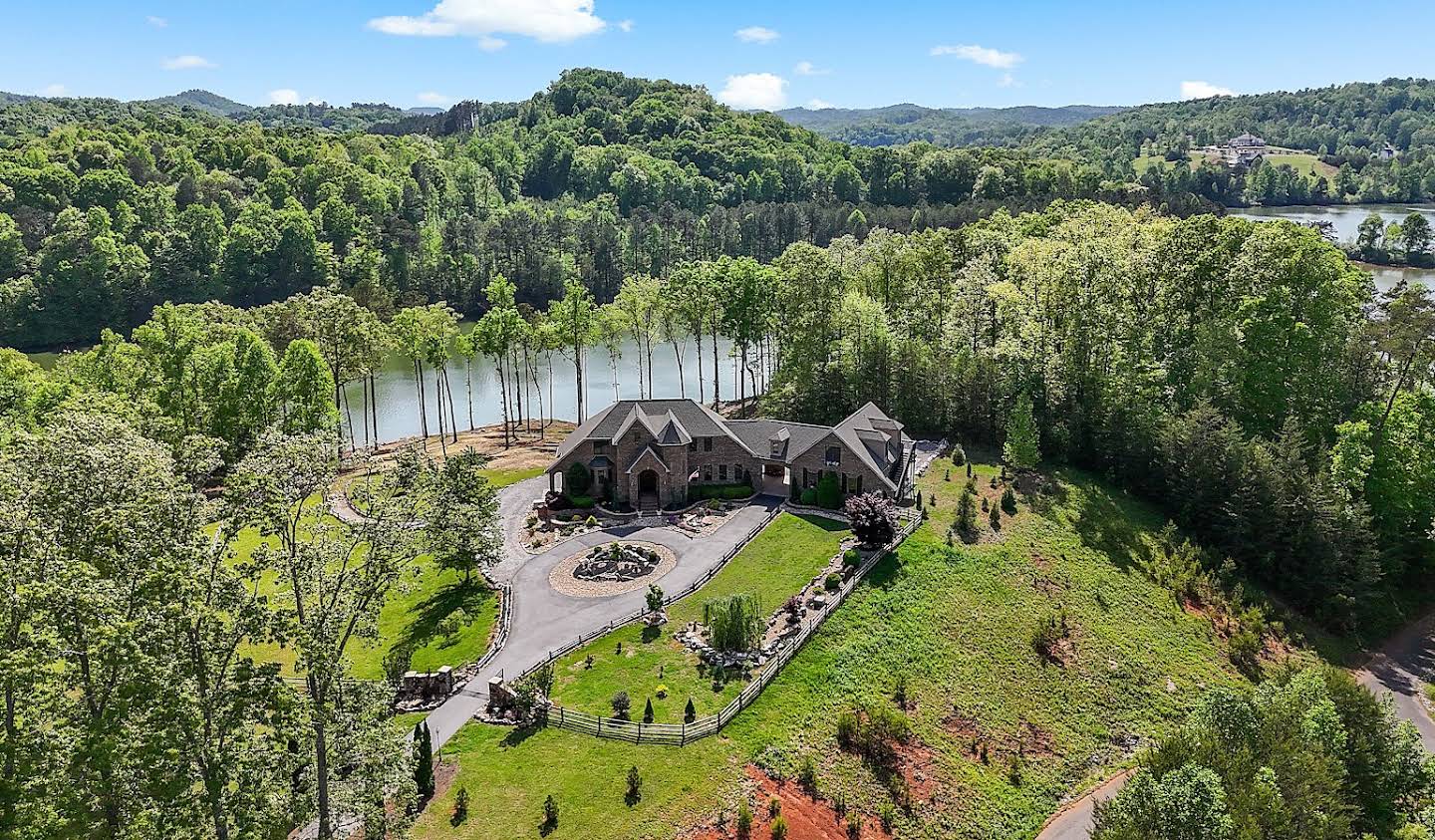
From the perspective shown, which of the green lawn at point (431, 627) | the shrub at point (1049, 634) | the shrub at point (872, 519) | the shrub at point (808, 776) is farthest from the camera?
the shrub at point (872, 519)

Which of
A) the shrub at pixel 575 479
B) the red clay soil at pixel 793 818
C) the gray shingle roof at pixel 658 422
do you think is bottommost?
the red clay soil at pixel 793 818

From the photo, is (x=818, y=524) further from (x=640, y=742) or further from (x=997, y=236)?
(x=997, y=236)

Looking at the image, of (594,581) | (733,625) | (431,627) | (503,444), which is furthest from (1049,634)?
(503,444)

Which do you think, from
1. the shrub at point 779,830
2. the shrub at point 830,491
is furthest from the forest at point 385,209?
the shrub at point 779,830

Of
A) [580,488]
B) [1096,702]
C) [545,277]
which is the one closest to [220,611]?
[580,488]

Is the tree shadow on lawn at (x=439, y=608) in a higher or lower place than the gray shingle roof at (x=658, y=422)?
lower

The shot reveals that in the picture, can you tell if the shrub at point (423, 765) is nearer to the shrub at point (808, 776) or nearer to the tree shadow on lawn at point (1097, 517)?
the shrub at point (808, 776)
